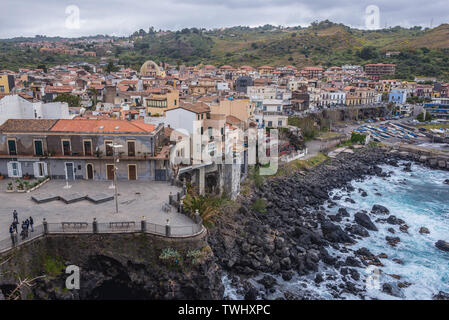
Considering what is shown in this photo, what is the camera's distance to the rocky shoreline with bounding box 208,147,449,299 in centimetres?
2347

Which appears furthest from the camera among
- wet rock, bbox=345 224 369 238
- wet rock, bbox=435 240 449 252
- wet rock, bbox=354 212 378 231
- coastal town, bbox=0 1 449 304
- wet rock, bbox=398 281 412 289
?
wet rock, bbox=354 212 378 231

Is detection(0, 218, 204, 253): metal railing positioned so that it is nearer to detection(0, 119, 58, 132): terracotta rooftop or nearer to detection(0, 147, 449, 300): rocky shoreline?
detection(0, 147, 449, 300): rocky shoreline

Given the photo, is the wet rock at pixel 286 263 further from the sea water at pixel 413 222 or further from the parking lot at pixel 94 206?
the parking lot at pixel 94 206

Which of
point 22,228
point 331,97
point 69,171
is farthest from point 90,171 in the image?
point 331,97

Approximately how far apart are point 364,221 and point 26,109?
31380mm

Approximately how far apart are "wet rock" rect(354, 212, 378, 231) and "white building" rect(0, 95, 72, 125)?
93.0 feet

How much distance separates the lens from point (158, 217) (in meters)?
20.2

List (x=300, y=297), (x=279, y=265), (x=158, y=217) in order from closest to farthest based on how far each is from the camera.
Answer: (x=158, y=217) < (x=300, y=297) < (x=279, y=265)

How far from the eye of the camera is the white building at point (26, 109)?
29188 millimetres

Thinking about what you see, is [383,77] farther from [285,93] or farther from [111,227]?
[111,227]

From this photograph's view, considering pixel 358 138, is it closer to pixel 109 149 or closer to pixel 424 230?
pixel 424 230

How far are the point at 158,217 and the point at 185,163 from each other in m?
8.71

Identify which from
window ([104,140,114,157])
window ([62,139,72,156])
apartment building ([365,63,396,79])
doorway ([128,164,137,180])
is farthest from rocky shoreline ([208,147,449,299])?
apartment building ([365,63,396,79])

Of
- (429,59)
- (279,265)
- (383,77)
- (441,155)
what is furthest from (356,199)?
(429,59)
